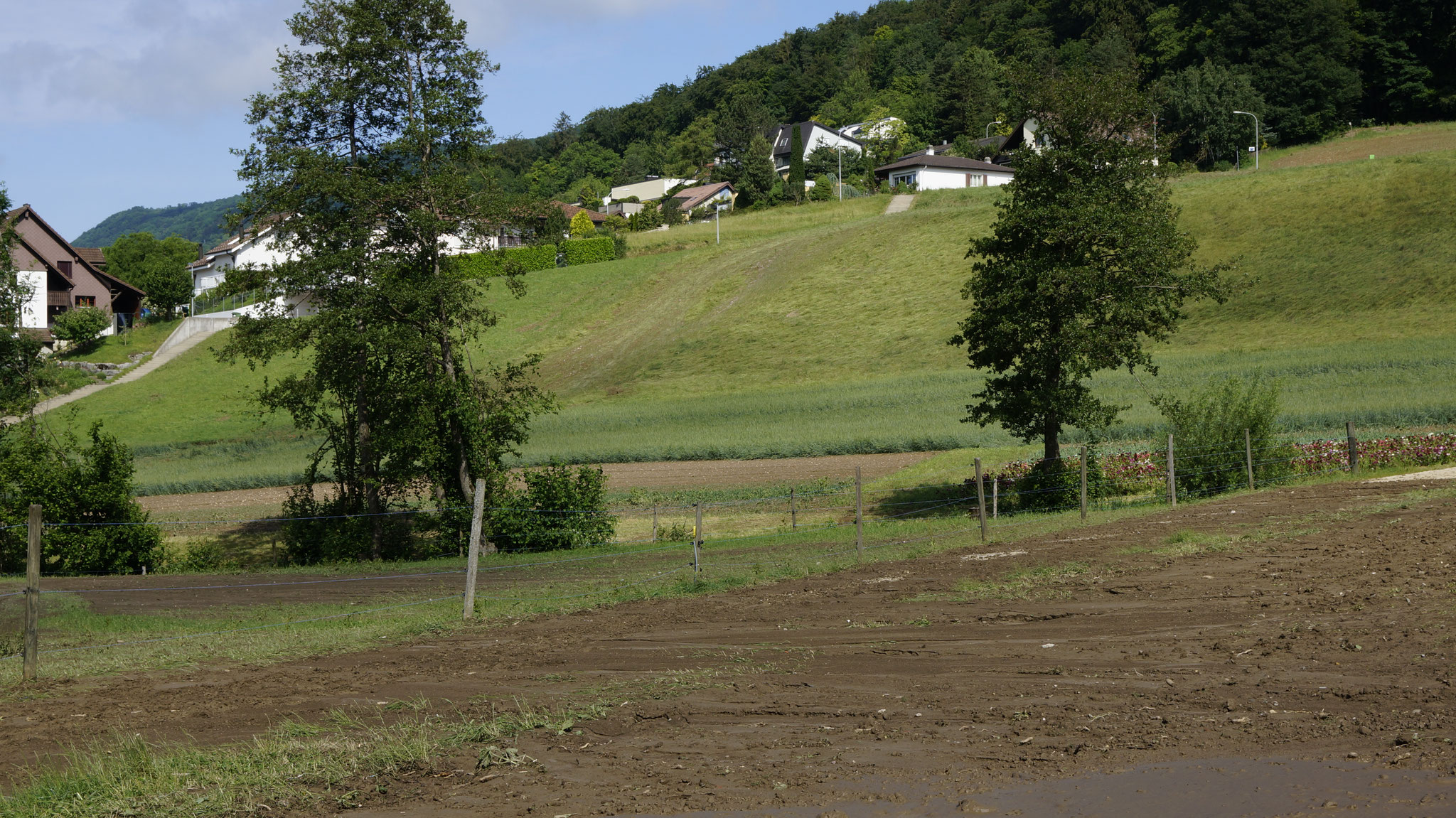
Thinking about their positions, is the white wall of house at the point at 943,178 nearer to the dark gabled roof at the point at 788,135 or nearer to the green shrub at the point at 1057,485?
the dark gabled roof at the point at 788,135

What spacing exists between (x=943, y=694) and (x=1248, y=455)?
19098 mm

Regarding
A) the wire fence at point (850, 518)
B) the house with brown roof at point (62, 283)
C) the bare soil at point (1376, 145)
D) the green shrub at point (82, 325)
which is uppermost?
the bare soil at point (1376, 145)

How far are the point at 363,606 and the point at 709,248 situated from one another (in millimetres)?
76479

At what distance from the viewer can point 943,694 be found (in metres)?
8.78

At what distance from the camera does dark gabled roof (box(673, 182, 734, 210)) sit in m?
142

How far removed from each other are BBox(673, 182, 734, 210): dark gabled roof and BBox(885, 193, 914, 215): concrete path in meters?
43.4

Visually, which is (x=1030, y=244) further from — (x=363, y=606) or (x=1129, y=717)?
(x=1129, y=717)

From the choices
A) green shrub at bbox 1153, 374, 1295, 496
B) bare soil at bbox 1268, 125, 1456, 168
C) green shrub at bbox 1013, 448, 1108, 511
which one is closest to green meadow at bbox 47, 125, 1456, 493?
bare soil at bbox 1268, 125, 1456, 168

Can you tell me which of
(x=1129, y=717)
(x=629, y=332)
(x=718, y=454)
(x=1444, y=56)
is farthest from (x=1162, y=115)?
(x=1129, y=717)

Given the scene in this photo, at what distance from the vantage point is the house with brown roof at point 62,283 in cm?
7788

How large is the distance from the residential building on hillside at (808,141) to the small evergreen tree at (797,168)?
122 centimetres

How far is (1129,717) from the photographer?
779cm

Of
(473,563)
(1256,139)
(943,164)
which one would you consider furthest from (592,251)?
(473,563)

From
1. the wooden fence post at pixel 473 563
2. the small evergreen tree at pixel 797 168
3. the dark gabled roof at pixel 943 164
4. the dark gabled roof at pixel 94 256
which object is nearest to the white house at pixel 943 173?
the dark gabled roof at pixel 943 164
